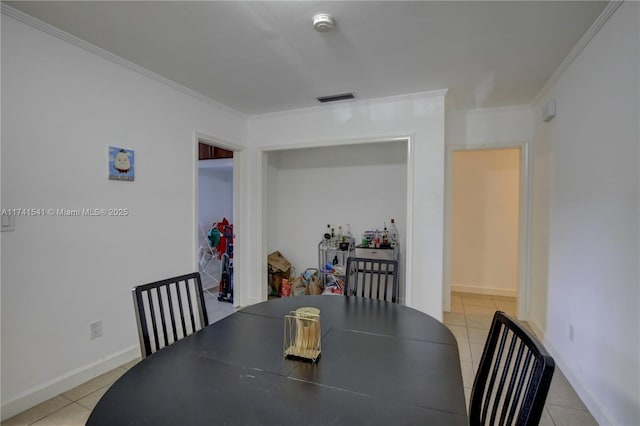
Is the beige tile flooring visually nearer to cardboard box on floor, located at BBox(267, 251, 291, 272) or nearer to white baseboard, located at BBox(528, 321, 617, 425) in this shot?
white baseboard, located at BBox(528, 321, 617, 425)

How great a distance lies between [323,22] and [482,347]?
2.98m

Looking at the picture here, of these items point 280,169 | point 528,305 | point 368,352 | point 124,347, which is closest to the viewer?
point 368,352

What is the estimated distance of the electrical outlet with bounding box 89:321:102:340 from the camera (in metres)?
2.39

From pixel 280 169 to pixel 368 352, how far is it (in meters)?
3.83

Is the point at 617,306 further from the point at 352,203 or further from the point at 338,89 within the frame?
the point at 352,203

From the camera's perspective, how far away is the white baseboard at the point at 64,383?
1.96 m

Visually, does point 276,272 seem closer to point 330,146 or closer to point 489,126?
point 330,146

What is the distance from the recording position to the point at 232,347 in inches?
54.1

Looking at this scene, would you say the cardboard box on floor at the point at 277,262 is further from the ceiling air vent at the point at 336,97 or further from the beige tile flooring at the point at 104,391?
the ceiling air vent at the point at 336,97

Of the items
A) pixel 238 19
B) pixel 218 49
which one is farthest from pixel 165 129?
pixel 238 19

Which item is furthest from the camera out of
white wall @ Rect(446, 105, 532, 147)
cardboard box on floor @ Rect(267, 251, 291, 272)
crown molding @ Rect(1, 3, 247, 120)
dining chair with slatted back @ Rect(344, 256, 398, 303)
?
cardboard box on floor @ Rect(267, 251, 291, 272)

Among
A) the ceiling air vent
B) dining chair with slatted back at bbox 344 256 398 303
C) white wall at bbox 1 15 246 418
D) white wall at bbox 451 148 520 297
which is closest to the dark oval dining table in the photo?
dining chair with slatted back at bbox 344 256 398 303

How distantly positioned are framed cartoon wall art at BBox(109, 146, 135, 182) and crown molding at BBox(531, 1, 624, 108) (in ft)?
11.0

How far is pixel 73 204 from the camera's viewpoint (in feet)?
7.37
